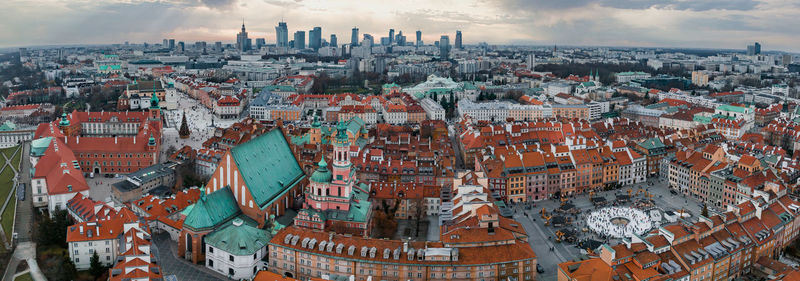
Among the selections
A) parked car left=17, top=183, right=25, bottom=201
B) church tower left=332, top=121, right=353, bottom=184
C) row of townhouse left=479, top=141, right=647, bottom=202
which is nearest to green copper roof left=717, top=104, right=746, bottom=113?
row of townhouse left=479, top=141, right=647, bottom=202

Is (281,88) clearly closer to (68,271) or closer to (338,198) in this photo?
(338,198)

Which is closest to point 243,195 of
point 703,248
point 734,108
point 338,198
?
point 338,198

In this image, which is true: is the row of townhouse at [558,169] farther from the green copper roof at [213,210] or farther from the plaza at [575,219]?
the green copper roof at [213,210]

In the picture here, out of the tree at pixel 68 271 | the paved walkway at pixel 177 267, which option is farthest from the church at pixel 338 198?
the tree at pixel 68 271

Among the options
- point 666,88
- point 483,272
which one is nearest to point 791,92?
point 666,88

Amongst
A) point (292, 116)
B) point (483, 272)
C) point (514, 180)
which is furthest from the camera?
point (292, 116)

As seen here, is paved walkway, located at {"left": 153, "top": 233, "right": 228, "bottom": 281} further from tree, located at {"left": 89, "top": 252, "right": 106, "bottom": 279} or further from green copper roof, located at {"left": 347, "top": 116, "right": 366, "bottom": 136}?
green copper roof, located at {"left": 347, "top": 116, "right": 366, "bottom": 136}

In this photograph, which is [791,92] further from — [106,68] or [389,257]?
[106,68]
